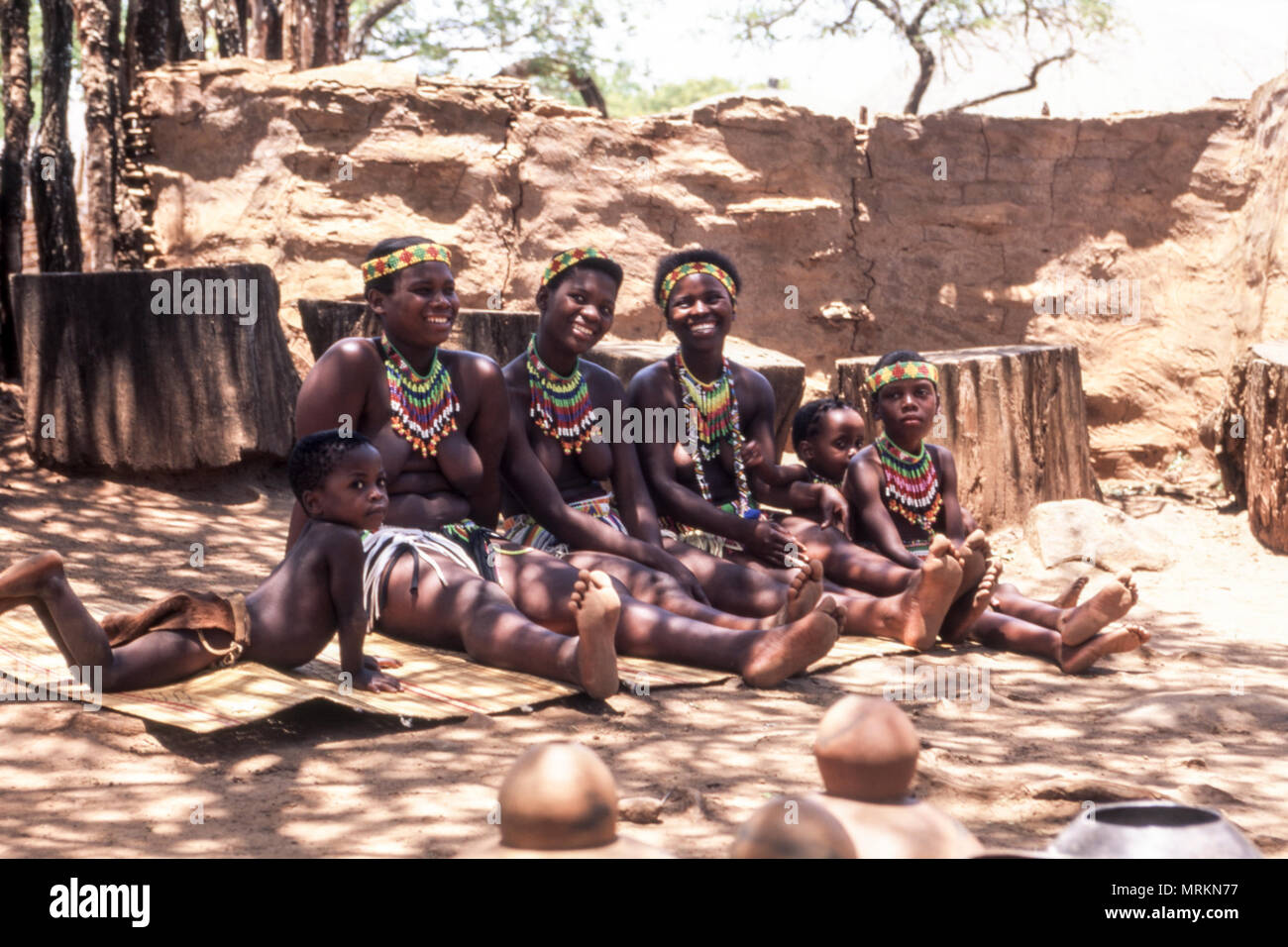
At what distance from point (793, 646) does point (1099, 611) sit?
1.32m

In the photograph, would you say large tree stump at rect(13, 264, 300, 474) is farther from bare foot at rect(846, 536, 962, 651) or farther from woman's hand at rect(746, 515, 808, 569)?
bare foot at rect(846, 536, 962, 651)

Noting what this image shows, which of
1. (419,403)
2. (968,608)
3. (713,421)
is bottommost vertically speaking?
(968,608)

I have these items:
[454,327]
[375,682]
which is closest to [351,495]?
[375,682]

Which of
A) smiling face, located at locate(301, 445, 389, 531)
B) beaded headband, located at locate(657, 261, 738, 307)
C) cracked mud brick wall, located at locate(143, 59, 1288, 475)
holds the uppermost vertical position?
cracked mud brick wall, located at locate(143, 59, 1288, 475)

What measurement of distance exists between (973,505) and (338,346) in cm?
380

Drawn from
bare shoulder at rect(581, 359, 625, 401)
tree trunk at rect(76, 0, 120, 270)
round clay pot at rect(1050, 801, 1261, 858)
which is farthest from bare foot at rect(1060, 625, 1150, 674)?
tree trunk at rect(76, 0, 120, 270)

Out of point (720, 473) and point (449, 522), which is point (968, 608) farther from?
point (449, 522)

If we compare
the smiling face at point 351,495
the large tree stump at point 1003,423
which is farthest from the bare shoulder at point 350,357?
the large tree stump at point 1003,423

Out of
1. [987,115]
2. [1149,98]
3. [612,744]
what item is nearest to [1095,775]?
[612,744]

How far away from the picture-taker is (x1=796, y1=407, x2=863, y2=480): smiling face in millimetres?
5969

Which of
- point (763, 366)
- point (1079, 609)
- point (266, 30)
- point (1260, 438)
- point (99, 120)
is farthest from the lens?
point (266, 30)

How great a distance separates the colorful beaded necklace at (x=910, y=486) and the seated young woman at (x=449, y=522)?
1.41 metres

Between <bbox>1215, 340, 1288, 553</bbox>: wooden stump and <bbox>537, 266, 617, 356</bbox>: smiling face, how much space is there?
402cm

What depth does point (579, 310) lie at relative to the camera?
5262 mm
